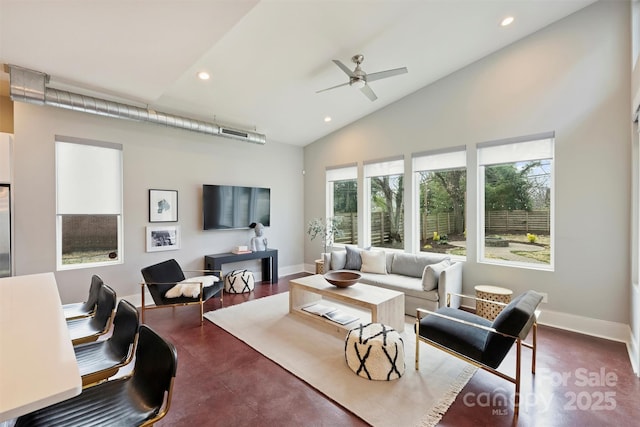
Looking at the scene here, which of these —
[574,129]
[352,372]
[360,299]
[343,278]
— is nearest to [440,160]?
[574,129]

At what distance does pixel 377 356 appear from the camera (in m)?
2.46

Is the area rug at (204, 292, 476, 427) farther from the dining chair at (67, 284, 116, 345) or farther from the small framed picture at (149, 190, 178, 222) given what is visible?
the small framed picture at (149, 190, 178, 222)

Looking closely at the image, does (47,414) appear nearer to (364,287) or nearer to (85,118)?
(364,287)

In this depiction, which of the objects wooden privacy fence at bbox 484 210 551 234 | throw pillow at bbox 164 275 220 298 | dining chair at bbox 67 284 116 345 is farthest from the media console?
wooden privacy fence at bbox 484 210 551 234

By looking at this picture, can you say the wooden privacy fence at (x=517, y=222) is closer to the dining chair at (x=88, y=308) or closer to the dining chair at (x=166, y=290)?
the dining chair at (x=166, y=290)

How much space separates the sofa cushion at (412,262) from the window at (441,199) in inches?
13.9

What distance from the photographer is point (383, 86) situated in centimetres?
462

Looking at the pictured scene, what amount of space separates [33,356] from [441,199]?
4979 millimetres

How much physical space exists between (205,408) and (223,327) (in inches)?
58.7

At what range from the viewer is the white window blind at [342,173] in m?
6.00

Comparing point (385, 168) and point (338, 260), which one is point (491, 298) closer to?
point (338, 260)

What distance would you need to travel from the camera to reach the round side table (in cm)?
Result: 364

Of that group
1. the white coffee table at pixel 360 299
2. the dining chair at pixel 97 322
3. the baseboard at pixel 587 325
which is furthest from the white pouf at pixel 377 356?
the baseboard at pixel 587 325

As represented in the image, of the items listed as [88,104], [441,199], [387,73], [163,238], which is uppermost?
[387,73]
